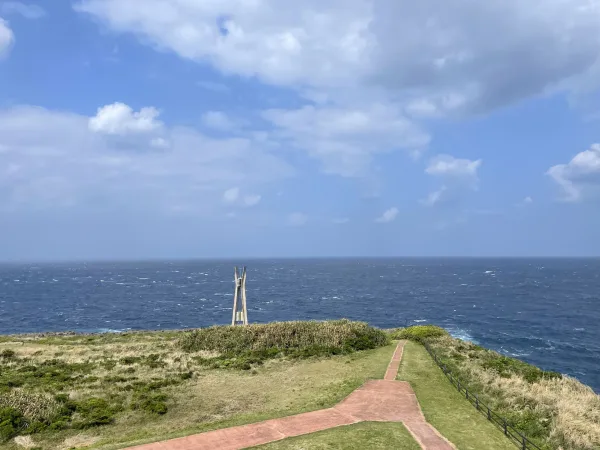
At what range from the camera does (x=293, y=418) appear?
2145 centimetres

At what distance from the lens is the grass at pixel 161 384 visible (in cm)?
2108

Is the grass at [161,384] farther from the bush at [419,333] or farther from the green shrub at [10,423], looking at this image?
the bush at [419,333]

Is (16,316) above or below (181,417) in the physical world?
below

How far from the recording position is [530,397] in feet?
80.8

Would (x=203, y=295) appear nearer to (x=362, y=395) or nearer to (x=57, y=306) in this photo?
(x=57, y=306)

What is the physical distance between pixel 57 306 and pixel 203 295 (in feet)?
128

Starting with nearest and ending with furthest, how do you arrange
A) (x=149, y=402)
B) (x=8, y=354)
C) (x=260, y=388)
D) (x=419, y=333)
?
1. (x=149, y=402)
2. (x=260, y=388)
3. (x=8, y=354)
4. (x=419, y=333)

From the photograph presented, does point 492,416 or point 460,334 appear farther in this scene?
point 460,334

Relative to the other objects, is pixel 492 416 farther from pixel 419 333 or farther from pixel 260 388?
pixel 419 333

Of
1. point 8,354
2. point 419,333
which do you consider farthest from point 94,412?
point 419,333

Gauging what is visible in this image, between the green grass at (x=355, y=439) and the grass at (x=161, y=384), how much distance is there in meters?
3.55

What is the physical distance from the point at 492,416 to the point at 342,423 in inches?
334

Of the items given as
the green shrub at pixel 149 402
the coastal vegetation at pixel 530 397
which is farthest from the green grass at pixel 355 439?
the green shrub at pixel 149 402

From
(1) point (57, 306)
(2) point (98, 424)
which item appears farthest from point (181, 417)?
(1) point (57, 306)
